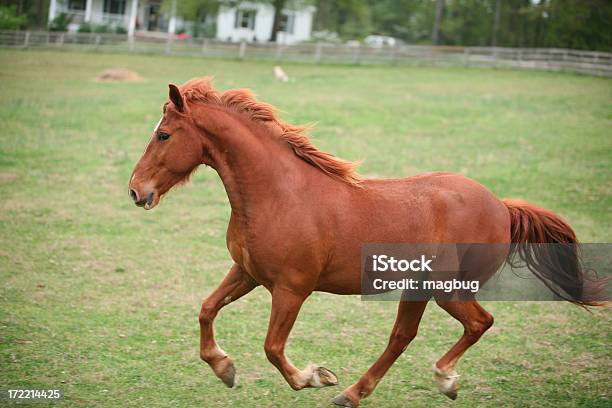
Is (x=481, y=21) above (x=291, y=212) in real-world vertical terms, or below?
above

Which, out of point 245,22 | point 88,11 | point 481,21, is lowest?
point 88,11

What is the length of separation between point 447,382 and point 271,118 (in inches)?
100

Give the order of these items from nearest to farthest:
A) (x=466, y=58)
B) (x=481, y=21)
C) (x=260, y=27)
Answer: (x=466, y=58)
(x=481, y=21)
(x=260, y=27)

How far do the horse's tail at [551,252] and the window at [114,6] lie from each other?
5543 cm

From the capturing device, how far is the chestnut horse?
5148mm

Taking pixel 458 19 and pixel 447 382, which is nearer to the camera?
pixel 447 382

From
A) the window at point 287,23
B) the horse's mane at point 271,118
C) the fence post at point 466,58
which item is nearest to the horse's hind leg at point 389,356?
the horse's mane at point 271,118

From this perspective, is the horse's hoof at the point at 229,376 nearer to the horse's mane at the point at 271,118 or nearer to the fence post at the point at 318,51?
the horse's mane at the point at 271,118

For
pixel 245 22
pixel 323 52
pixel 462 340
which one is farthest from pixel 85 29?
pixel 462 340

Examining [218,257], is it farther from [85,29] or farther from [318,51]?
[85,29]

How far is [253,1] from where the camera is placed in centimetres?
4422

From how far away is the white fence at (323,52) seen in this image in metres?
36.2

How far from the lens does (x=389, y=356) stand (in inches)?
224

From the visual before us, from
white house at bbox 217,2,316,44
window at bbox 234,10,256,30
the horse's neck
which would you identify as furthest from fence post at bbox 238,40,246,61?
the horse's neck
